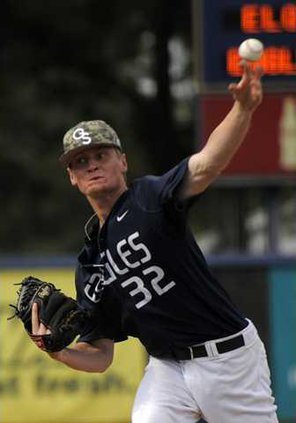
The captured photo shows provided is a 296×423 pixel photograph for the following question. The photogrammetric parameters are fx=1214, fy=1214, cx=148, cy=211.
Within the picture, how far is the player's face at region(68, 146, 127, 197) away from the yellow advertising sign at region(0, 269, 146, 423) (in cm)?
424

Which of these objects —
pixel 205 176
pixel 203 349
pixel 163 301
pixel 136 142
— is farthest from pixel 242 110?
pixel 136 142

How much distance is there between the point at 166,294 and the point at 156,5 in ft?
31.1

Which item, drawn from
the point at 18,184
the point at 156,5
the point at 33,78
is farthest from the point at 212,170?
the point at 18,184

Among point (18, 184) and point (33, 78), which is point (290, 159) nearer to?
point (33, 78)

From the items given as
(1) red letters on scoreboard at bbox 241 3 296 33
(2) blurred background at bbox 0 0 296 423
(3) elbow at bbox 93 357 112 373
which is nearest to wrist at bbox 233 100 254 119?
(3) elbow at bbox 93 357 112 373

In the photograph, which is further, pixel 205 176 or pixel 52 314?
pixel 52 314

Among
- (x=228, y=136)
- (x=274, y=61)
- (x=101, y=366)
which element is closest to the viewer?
(x=228, y=136)

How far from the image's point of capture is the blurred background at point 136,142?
8.50 meters

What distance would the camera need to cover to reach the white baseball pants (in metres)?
4.29

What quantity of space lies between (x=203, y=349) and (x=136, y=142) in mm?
10429

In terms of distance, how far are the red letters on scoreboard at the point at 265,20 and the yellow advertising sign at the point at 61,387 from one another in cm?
223

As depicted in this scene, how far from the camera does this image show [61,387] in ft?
27.8

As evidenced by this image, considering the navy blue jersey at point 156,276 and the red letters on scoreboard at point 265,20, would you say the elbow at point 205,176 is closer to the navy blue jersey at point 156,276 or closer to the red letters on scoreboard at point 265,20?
the navy blue jersey at point 156,276

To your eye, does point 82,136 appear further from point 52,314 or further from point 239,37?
point 239,37
